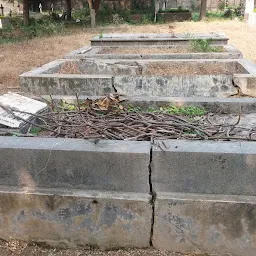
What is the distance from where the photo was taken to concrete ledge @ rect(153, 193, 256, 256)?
8.12 feet

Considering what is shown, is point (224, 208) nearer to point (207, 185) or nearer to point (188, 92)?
point (207, 185)

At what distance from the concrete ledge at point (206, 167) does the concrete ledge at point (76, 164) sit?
0.13 metres

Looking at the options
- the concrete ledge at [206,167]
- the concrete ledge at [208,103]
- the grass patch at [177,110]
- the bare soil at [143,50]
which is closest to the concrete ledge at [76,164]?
the concrete ledge at [206,167]

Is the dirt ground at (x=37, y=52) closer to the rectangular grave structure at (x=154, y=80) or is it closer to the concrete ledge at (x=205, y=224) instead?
the rectangular grave structure at (x=154, y=80)

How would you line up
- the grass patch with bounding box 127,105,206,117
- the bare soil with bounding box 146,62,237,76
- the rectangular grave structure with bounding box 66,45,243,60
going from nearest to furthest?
the grass patch with bounding box 127,105,206,117 → the bare soil with bounding box 146,62,237,76 → the rectangular grave structure with bounding box 66,45,243,60

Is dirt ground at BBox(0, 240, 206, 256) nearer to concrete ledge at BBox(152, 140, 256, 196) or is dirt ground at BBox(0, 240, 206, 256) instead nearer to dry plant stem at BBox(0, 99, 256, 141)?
concrete ledge at BBox(152, 140, 256, 196)

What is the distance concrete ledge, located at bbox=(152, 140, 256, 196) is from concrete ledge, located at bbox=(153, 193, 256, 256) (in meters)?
0.07

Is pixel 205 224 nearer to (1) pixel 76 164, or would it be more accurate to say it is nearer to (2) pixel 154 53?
(1) pixel 76 164

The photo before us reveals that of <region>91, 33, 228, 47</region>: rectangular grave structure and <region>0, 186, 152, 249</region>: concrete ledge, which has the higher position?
<region>91, 33, 228, 47</region>: rectangular grave structure

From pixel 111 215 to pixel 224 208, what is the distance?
874 millimetres

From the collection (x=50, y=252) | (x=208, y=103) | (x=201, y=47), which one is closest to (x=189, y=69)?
(x=201, y=47)

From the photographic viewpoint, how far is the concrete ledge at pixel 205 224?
2.47 m

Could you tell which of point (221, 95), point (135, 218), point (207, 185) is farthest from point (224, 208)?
point (221, 95)

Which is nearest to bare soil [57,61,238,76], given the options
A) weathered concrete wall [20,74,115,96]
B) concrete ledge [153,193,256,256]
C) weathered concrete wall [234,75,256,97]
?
weathered concrete wall [234,75,256,97]
